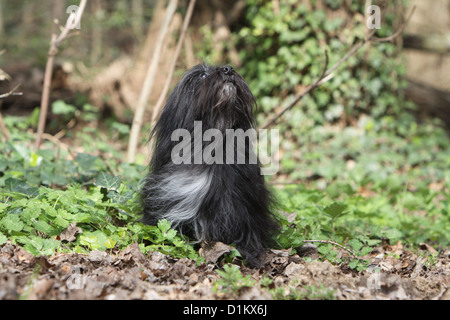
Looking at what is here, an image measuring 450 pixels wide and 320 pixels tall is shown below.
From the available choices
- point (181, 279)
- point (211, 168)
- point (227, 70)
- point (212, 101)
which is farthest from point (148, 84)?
point (181, 279)

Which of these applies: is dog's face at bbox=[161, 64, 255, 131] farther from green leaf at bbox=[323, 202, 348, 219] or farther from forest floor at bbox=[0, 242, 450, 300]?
green leaf at bbox=[323, 202, 348, 219]

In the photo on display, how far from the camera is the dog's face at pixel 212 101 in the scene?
11.1ft

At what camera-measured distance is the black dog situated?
3371mm

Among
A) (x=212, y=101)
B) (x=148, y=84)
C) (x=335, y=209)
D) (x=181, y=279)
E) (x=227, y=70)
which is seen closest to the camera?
(x=181, y=279)

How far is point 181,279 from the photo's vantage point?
3055mm

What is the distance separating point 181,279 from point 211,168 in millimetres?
816

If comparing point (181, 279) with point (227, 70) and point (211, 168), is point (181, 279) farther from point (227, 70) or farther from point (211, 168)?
point (227, 70)

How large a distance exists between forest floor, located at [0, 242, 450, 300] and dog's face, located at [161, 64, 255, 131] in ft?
3.24

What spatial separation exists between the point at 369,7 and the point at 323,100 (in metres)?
1.69
